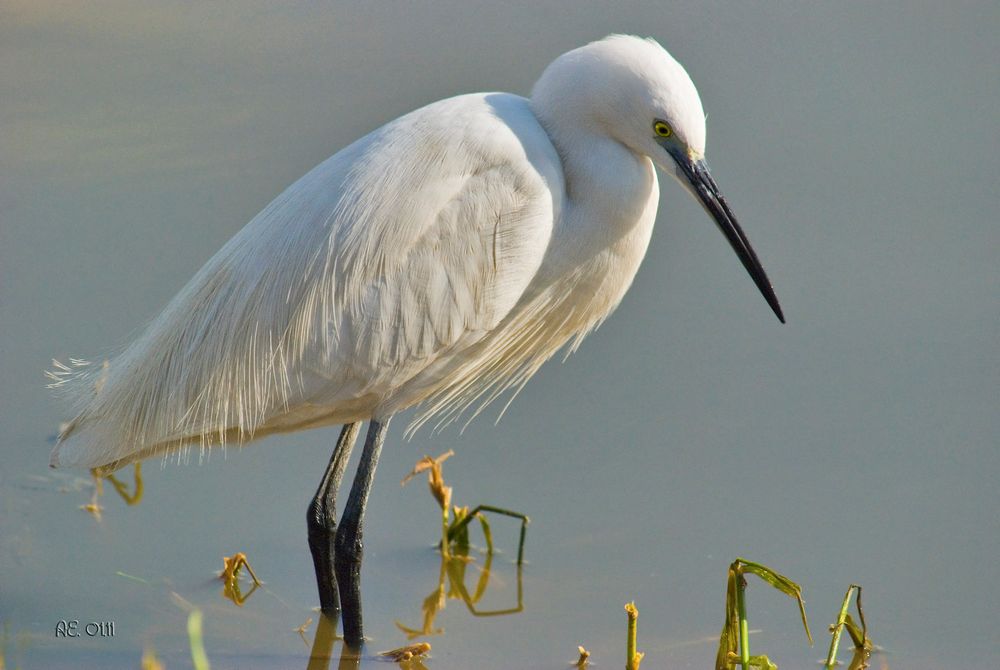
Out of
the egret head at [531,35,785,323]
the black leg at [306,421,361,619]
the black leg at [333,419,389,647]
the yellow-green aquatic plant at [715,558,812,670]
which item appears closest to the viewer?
the yellow-green aquatic plant at [715,558,812,670]

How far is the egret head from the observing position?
315 cm

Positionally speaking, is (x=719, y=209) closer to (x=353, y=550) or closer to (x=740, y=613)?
(x=740, y=613)

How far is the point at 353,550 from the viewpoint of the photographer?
11.5 feet

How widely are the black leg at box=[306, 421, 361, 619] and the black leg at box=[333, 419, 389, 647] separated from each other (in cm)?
14

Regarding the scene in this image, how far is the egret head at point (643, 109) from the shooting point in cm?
315

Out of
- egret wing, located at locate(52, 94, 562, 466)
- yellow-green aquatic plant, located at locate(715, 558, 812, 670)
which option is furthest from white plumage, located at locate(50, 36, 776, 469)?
yellow-green aquatic plant, located at locate(715, 558, 812, 670)

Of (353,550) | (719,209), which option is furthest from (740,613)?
(353,550)

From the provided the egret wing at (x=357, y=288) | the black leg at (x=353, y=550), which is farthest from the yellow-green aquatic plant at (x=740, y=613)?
the black leg at (x=353, y=550)

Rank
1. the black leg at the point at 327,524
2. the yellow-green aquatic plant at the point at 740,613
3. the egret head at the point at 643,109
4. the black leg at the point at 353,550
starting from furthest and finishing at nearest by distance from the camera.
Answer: the black leg at the point at 327,524
the black leg at the point at 353,550
the egret head at the point at 643,109
the yellow-green aquatic plant at the point at 740,613

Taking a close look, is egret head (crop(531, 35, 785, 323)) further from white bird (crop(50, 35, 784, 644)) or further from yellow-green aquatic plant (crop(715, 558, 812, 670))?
yellow-green aquatic plant (crop(715, 558, 812, 670))

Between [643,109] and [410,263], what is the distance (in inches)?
25.6

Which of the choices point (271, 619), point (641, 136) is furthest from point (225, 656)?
point (641, 136)

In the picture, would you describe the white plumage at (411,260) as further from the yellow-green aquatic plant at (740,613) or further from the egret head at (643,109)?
the yellow-green aquatic plant at (740,613)

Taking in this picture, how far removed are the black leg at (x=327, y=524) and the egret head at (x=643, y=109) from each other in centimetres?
102
